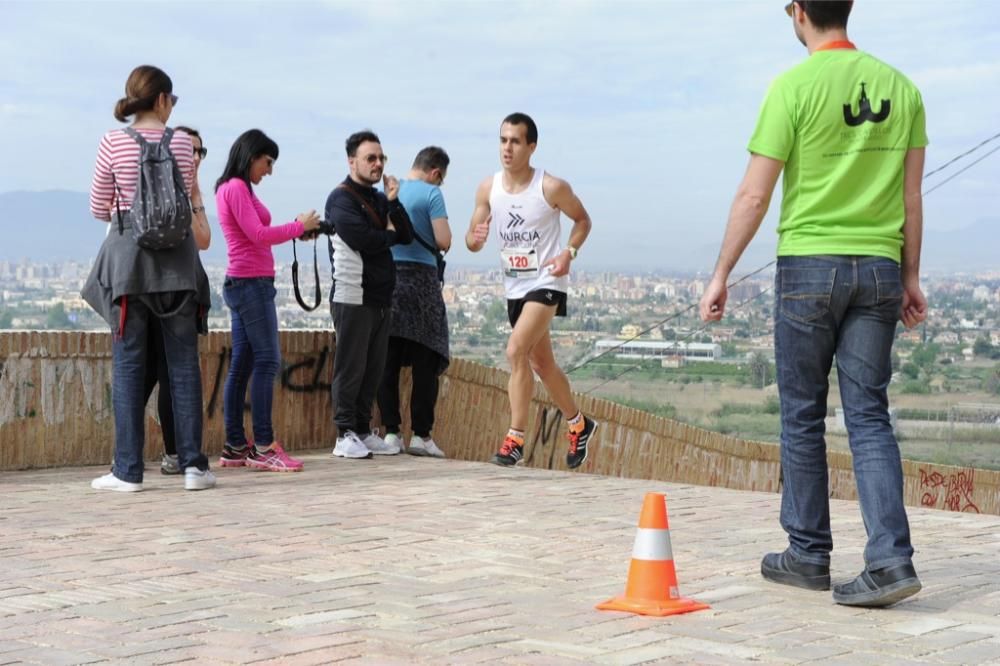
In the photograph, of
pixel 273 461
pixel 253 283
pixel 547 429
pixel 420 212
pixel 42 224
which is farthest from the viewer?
pixel 42 224

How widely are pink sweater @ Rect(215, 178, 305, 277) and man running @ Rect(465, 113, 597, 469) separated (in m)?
1.35

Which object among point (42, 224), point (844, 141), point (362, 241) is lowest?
point (362, 241)

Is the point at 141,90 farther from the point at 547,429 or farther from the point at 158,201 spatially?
the point at 547,429

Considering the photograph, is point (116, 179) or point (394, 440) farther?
point (394, 440)

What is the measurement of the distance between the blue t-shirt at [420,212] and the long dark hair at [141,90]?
2.61 m

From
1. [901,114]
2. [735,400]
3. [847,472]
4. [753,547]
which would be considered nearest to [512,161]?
[753,547]

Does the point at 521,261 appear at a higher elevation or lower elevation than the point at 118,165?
lower

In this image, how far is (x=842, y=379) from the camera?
5758mm

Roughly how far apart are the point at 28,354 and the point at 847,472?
867cm

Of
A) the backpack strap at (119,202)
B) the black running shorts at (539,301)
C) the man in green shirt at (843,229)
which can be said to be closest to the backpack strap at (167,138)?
the backpack strap at (119,202)

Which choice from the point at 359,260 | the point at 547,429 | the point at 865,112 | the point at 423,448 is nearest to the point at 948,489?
the point at 547,429

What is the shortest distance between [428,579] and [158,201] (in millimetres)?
3102

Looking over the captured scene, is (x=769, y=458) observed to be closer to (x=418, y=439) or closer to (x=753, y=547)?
(x=418, y=439)

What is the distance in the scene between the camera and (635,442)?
13453mm
